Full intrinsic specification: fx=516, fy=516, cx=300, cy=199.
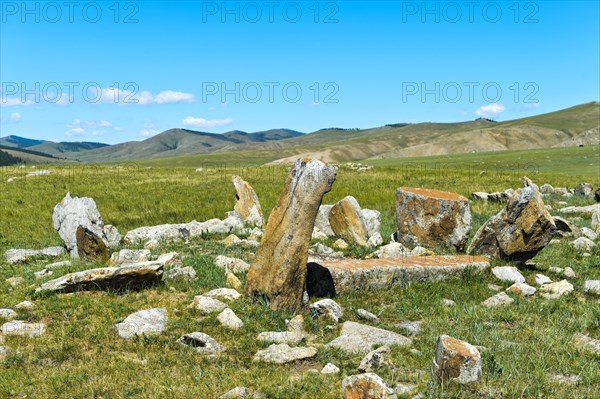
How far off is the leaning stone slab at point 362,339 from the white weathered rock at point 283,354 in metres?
0.51

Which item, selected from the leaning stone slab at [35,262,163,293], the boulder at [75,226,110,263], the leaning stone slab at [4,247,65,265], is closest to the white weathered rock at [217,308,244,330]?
the leaning stone slab at [35,262,163,293]

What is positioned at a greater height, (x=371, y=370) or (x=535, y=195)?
(x=535, y=195)

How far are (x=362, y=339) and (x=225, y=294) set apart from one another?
3519mm

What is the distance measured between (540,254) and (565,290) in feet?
14.2

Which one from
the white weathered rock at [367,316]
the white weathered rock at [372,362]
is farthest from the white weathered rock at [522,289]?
the white weathered rock at [372,362]

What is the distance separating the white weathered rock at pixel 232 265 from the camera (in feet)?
42.3

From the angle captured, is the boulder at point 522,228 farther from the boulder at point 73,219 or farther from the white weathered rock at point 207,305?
the boulder at point 73,219

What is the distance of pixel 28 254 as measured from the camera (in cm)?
1620

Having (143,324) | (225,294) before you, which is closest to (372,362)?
(143,324)

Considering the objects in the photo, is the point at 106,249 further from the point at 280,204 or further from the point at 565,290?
the point at 565,290

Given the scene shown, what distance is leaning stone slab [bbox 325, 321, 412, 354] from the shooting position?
8258 millimetres

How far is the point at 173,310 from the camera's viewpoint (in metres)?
9.88

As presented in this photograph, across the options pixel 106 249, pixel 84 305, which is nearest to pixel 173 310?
pixel 84 305

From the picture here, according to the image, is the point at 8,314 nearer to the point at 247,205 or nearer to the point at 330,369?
the point at 330,369
